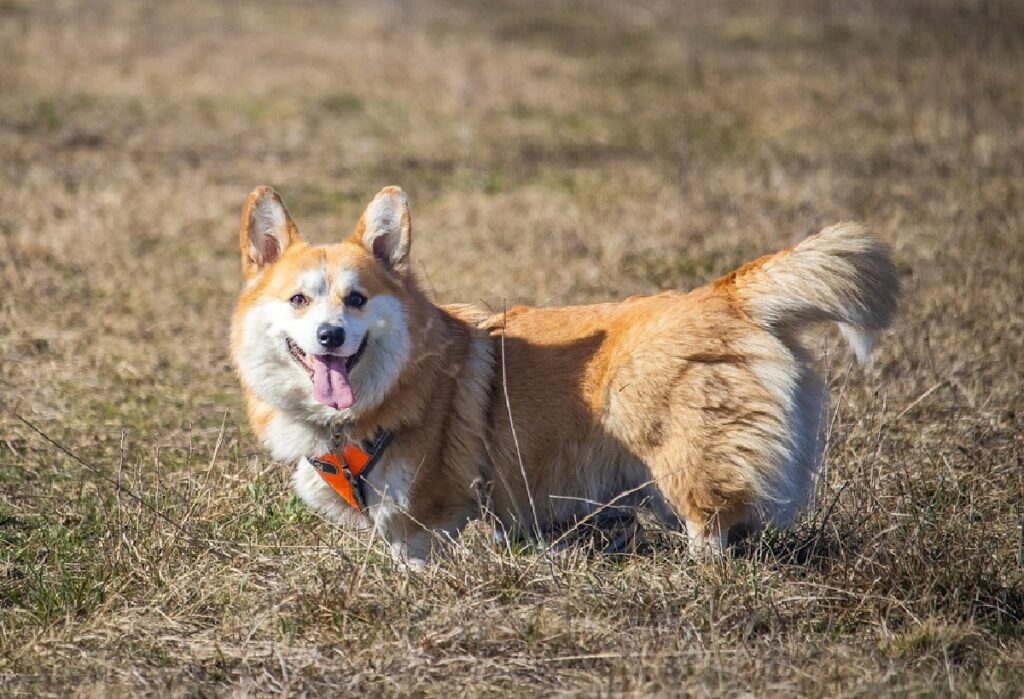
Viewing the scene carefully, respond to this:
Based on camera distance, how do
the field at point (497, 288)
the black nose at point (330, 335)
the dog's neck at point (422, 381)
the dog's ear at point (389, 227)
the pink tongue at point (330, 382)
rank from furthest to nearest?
the dog's ear at point (389, 227)
the dog's neck at point (422, 381)
the pink tongue at point (330, 382)
the black nose at point (330, 335)
the field at point (497, 288)

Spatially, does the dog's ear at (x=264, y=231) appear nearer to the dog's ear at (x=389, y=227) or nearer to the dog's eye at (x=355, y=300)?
the dog's ear at (x=389, y=227)

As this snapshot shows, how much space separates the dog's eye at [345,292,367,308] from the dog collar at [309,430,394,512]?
0.49 metres

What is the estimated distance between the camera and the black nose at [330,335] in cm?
410

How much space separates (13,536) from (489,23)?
41.9 ft

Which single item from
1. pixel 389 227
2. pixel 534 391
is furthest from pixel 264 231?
pixel 534 391

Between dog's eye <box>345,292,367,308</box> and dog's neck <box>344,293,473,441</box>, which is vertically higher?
dog's eye <box>345,292,367,308</box>

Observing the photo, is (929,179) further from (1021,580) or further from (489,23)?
(489,23)

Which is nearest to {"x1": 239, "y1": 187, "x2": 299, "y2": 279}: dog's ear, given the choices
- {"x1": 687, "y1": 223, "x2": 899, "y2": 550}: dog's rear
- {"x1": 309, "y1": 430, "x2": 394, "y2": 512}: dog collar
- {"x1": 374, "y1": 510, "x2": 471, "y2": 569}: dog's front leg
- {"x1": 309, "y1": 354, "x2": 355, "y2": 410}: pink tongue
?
{"x1": 309, "y1": 354, "x2": 355, "y2": 410}: pink tongue

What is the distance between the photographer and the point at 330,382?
4.21 metres

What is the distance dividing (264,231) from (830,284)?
7.15 ft

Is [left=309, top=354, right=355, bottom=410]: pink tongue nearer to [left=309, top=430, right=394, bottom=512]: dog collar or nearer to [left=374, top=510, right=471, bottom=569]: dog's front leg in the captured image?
[left=309, top=430, right=394, bottom=512]: dog collar

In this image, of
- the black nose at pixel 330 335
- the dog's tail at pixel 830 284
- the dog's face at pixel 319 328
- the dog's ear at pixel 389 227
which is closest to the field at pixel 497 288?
the dog's tail at pixel 830 284

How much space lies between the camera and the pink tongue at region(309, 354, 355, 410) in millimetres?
4207

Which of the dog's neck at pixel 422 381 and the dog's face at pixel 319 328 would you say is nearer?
the dog's face at pixel 319 328
